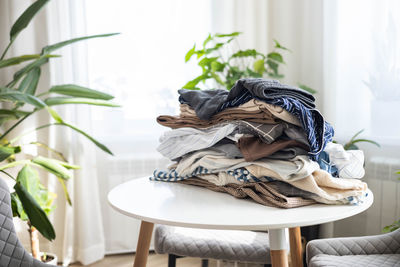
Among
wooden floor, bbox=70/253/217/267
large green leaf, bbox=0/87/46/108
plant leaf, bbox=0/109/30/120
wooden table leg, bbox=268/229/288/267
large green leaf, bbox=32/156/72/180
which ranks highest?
large green leaf, bbox=0/87/46/108

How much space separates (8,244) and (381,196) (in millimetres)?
1833

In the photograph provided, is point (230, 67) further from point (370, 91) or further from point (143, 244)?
point (143, 244)

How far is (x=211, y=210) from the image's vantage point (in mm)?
1052

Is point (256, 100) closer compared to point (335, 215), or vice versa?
point (335, 215)

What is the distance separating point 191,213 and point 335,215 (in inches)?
12.8

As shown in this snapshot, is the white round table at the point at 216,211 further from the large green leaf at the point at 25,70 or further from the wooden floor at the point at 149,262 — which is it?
the wooden floor at the point at 149,262

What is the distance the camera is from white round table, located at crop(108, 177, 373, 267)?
37.4 inches

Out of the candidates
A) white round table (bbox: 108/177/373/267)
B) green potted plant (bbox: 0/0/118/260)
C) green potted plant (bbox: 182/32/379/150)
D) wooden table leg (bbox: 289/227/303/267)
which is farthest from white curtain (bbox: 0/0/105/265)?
wooden table leg (bbox: 289/227/303/267)

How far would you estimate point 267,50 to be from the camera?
112 inches

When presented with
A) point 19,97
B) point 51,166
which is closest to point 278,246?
point 19,97

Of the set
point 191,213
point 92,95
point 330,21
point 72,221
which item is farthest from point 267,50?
point 191,213

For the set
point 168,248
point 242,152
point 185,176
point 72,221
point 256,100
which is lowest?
point 72,221

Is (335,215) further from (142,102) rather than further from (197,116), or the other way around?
(142,102)

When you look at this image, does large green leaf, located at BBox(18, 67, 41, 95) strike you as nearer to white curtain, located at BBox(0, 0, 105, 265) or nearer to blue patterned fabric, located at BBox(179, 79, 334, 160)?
white curtain, located at BBox(0, 0, 105, 265)
